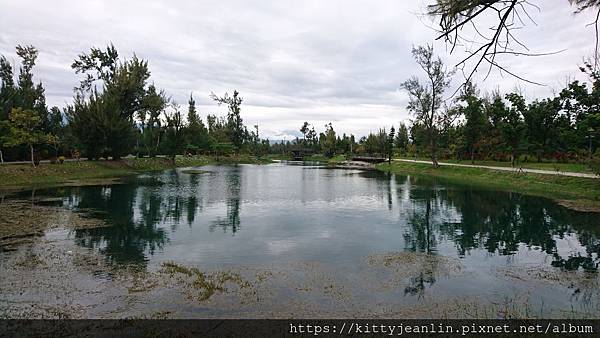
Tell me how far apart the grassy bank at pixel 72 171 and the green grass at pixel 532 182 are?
30748 millimetres

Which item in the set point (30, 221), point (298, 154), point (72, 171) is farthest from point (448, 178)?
point (298, 154)

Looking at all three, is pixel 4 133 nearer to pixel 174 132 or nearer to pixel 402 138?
pixel 174 132

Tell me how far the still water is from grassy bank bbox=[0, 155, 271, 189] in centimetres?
474

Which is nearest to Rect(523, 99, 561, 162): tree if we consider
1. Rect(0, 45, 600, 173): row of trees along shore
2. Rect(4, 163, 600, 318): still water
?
Rect(0, 45, 600, 173): row of trees along shore

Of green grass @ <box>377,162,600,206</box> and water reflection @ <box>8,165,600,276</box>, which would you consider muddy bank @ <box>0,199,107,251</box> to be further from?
green grass @ <box>377,162,600,206</box>

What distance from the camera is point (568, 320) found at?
6508 millimetres

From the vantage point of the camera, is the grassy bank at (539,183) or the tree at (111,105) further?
the tree at (111,105)

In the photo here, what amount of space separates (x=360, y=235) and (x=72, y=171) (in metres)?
27.6

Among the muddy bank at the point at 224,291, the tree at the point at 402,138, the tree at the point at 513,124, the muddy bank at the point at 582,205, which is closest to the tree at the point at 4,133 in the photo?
the muddy bank at the point at 224,291

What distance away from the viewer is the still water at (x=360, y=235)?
8.93 meters

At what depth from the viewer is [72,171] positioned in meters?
31.5

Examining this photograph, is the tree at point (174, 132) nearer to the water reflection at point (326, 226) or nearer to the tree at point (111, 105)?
the tree at point (111, 105)

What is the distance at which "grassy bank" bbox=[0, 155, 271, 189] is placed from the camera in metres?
25.7

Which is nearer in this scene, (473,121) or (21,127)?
(21,127)
